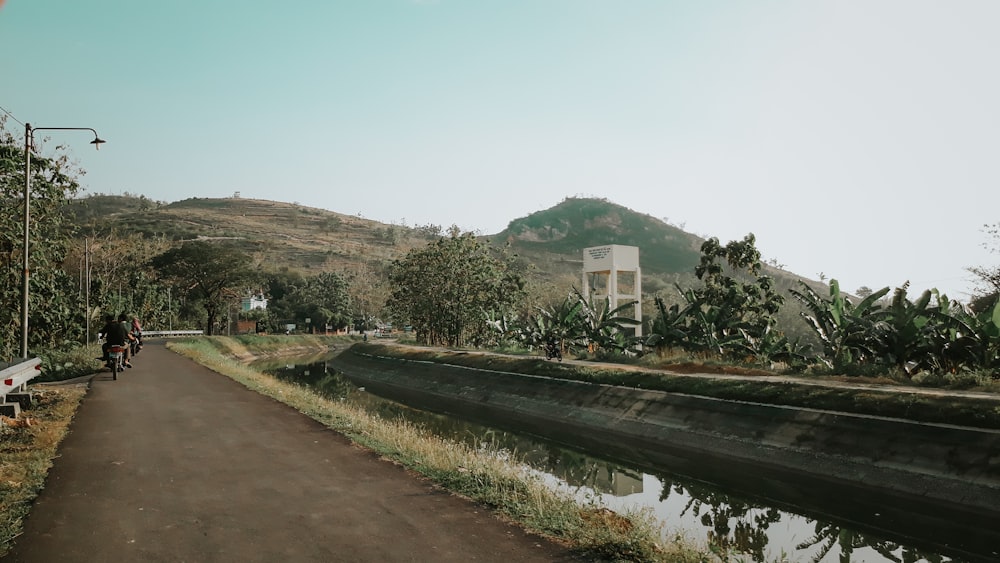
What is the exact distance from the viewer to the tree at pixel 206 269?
6819 centimetres

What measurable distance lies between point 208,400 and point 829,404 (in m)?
16.0

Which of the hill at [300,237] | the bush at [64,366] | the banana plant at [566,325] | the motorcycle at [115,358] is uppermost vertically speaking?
the hill at [300,237]

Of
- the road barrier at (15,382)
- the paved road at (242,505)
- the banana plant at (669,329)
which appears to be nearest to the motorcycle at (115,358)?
the road barrier at (15,382)

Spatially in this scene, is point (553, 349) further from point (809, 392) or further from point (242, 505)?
point (242, 505)

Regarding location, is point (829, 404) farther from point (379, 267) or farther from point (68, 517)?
point (379, 267)

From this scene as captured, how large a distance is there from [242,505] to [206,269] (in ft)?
218

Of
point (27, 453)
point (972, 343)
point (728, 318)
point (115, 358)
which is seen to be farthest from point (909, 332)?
point (115, 358)

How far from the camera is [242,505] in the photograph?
26.7 ft

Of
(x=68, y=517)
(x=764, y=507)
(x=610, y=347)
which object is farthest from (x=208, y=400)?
(x=610, y=347)

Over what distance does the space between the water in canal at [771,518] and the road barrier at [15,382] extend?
11.0 meters

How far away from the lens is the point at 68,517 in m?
7.50

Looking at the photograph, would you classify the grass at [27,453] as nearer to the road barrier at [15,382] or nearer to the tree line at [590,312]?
the road barrier at [15,382]

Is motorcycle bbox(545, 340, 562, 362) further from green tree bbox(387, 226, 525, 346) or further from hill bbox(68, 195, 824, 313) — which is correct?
hill bbox(68, 195, 824, 313)

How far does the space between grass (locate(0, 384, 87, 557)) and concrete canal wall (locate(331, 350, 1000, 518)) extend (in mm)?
13308
